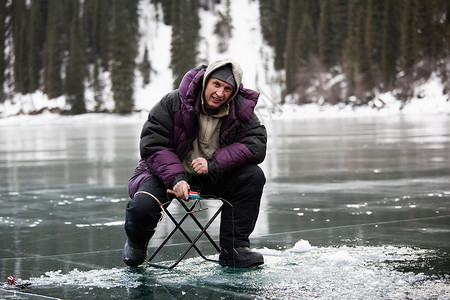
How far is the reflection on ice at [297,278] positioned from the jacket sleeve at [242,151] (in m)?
0.69

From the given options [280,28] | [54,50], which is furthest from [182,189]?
[280,28]

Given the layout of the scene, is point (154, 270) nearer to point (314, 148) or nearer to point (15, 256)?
point (15, 256)

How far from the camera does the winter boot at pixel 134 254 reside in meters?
4.63

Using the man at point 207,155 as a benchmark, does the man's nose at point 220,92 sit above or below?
above

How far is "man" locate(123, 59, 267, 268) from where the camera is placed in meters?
4.53

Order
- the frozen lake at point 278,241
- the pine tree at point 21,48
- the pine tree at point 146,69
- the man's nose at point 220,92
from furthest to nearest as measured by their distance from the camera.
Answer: the pine tree at point 21,48
the pine tree at point 146,69
the man's nose at point 220,92
the frozen lake at point 278,241

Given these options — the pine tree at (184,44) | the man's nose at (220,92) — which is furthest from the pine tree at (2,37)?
the man's nose at (220,92)

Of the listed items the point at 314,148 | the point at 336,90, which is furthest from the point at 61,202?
the point at 336,90

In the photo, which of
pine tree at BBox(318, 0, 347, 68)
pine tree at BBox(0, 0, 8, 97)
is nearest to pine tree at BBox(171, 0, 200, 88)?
pine tree at BBox(318, 0, 347, 68)

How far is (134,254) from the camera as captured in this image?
15.2ft

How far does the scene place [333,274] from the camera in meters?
4.31

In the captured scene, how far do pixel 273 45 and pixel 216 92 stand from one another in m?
Answer: 113

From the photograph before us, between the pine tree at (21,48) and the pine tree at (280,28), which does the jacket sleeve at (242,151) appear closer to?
the pine tree at (280,28)

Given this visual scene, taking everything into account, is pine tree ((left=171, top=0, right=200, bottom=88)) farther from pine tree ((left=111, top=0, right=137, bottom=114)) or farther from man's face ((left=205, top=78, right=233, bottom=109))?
man's face ((left=205, top=78, right=233, bottom=109))
